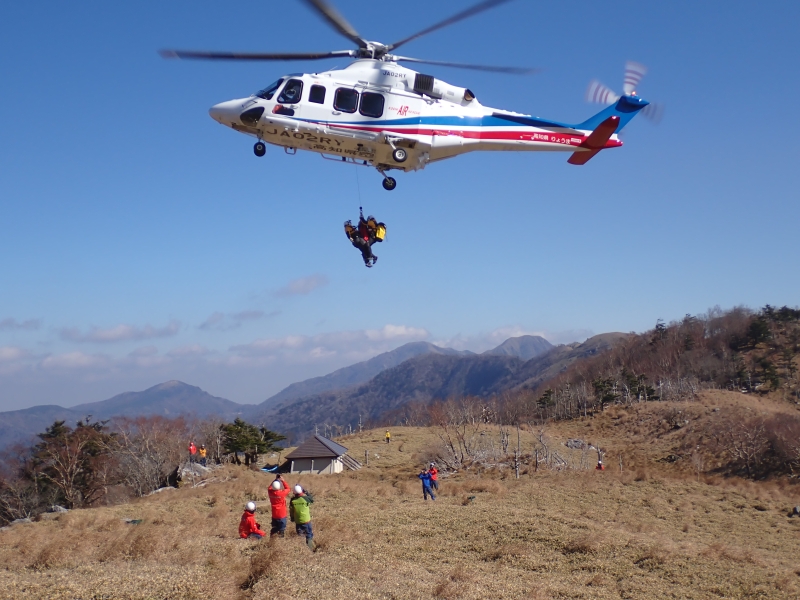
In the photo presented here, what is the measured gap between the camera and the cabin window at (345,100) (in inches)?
650

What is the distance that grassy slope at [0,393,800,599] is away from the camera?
9922mm

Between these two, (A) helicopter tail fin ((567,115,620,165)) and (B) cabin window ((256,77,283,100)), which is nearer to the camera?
(B) cabin window ((256,77,283,100))

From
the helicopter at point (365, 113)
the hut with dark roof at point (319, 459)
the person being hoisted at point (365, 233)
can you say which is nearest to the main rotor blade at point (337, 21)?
the helicopter at point (365, 113)

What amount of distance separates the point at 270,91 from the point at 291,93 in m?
0.57

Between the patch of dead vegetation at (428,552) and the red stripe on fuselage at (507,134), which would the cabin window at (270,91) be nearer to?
the red stripe on fuselage at (507,134)

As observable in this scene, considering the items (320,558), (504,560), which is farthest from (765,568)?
(320,558)

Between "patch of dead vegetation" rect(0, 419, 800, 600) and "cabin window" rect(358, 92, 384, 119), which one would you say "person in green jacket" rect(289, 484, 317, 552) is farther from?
"cabin window" rect(358, 92, 384, 119)

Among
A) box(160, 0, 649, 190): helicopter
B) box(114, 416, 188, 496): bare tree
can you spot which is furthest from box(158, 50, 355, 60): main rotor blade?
box(114, 416, 188, 496): bare tree

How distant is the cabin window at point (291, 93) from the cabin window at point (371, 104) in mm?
1653

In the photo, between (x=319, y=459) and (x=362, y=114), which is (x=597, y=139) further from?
(x=319, y=459)

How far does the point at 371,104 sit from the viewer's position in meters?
16.7

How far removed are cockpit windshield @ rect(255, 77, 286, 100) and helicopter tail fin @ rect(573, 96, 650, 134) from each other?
9257mm

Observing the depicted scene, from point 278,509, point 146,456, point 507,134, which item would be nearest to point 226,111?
point 507,134

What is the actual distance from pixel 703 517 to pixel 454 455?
69.4 feet
